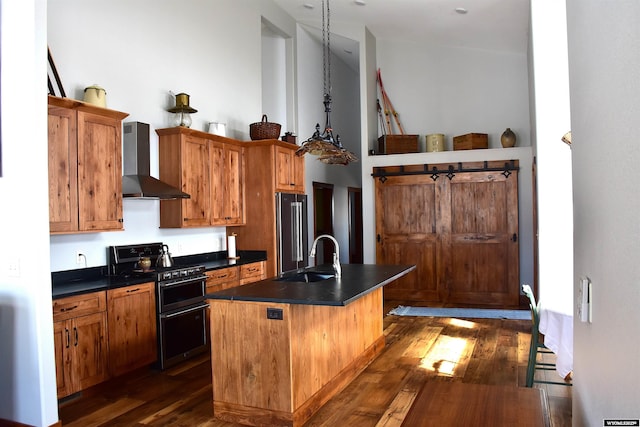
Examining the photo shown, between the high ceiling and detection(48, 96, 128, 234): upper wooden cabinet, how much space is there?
4.15 meters

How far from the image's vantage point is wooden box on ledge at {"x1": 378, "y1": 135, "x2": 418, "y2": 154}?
791 cm

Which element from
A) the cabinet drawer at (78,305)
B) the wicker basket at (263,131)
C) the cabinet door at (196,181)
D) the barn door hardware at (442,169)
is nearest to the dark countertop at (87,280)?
the cabinet drawer at (78,305)

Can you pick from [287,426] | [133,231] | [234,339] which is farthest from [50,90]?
[287,426]

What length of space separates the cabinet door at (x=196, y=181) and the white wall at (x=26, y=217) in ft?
6.76

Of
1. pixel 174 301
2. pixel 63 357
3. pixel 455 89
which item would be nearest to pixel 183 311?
pixel 174 301

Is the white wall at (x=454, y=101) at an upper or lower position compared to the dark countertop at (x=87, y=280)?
upper

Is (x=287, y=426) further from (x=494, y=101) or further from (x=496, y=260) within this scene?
(x=494, y=101)

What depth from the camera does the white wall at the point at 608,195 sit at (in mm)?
787

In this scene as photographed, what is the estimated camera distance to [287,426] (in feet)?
10.5

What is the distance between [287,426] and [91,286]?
1900 mm

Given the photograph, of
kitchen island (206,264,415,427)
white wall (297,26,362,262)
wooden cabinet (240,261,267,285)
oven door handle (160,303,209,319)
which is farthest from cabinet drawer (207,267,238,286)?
white wall (297,26,362,262)

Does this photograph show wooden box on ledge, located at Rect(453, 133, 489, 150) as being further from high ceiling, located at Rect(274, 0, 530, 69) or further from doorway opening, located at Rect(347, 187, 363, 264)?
doorway opening, located at Rect(347, 187, 363, 264)

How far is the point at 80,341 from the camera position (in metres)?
3.71

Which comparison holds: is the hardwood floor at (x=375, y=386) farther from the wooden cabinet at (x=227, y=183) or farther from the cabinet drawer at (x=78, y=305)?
A: the wooden cabinet at (x=227, y=183)
